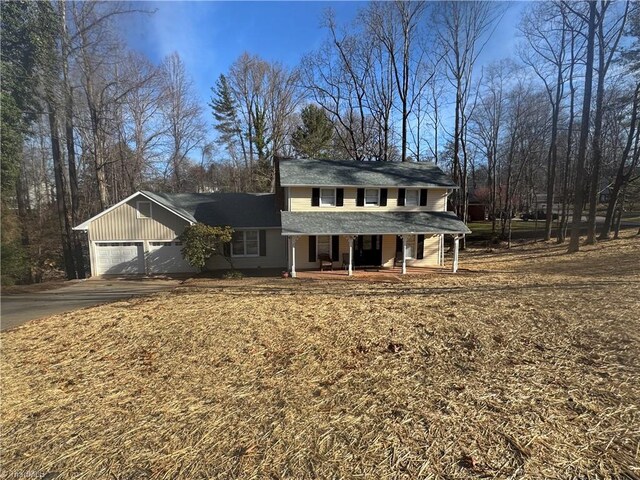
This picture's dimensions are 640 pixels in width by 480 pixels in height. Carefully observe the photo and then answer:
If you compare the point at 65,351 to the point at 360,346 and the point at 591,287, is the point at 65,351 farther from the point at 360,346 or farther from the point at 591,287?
the point at 591,287

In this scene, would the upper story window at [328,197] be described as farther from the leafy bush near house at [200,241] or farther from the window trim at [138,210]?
the window trim at [138,210]

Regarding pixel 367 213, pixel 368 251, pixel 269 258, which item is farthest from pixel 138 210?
pixel 368 251

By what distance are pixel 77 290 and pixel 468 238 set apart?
30.6 metres

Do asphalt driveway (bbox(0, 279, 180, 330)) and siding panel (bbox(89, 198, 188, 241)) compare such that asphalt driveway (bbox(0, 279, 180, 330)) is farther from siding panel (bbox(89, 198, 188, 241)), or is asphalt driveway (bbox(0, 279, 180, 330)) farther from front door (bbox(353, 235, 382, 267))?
front door (bbox(353, 235, 382, 267))

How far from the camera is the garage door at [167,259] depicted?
18.9 m

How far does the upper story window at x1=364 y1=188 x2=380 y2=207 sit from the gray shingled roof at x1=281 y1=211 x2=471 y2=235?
1.97 feet

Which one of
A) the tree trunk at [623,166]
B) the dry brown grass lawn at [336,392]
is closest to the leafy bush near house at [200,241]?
the dry brown grass lawn at [336,392]

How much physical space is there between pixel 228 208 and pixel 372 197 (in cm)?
960

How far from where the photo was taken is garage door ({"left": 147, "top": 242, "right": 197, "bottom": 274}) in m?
18.9

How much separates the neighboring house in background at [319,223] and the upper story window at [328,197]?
58mm

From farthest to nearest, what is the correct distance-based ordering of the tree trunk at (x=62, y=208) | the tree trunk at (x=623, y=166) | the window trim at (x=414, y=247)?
1. the tree trunk at (x=62, y=208)
2. the tree trunk at (x=623, y=166)
3. the window trim at (x=414, y=247)

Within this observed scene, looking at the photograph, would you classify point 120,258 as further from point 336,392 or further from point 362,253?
point 336,392

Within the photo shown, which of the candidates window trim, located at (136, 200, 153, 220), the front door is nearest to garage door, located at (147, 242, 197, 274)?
window trim, located at (136, 200, 153, 220)

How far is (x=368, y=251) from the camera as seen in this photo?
60.3 feet
